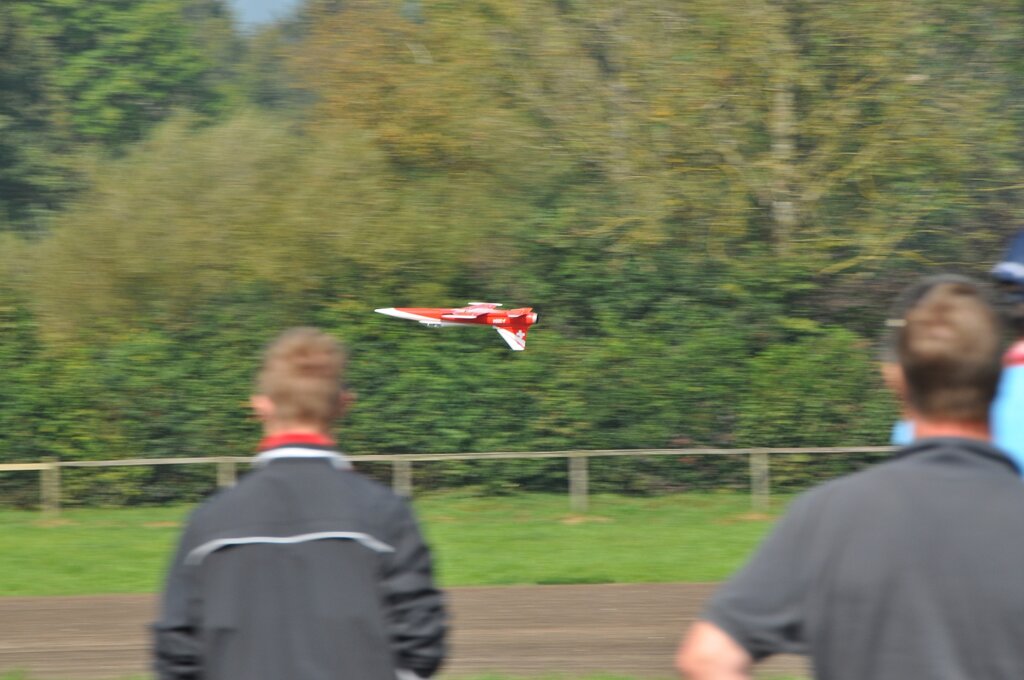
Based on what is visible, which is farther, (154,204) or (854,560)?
(154,204)

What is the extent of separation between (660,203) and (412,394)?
429cm

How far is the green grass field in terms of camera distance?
10.9 metres

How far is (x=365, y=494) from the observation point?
298cm

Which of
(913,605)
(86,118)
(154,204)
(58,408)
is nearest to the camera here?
(913,605)

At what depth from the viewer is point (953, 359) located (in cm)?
224

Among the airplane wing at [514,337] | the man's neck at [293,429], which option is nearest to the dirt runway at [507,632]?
the man's neck at [293,429]

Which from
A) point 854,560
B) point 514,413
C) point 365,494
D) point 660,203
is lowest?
point 514,413

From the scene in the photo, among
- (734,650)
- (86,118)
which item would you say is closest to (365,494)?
(734,650)

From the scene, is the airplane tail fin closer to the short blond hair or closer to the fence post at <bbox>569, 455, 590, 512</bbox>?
the fence post at <bbox>569, 455, 590, 512</bbox>

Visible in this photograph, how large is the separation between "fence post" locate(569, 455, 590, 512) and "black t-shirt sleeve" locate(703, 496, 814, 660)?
1302 centimetres

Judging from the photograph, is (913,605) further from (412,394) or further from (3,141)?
(3,141)

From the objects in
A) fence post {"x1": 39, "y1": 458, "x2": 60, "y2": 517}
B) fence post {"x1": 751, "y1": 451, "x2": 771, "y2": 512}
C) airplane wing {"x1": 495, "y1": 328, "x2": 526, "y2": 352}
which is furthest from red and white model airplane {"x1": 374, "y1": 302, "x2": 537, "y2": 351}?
fence post {"x1": 39, "y1": 458, "x2": 60, "y2": 517}

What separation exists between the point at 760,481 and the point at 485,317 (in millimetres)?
4033

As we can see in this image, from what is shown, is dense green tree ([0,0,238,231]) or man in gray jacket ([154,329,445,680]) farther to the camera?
dense green tree ([0,0,238,231])
